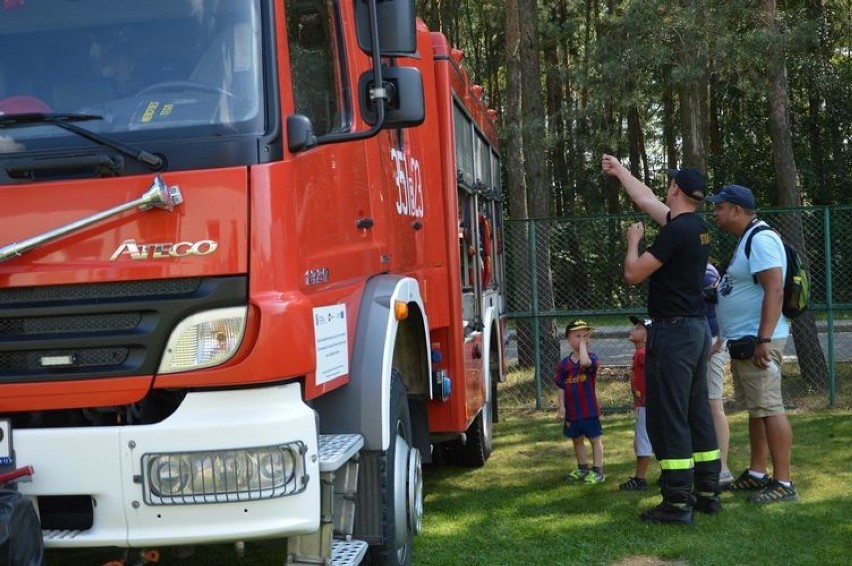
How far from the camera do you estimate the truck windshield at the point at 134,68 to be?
3842mm

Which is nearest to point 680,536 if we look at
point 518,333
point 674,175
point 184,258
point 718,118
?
point 674,175

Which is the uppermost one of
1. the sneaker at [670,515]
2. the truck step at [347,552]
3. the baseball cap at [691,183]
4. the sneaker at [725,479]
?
A: the baseball cap at [691,183]

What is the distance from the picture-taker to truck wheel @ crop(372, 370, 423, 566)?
4.68 m

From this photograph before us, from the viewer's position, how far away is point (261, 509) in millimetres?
3695

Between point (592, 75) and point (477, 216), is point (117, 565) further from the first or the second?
point (592, 75)

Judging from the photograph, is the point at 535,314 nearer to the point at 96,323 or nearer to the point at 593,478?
the point at 593,478

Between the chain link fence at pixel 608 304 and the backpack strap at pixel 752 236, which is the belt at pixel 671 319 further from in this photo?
the chain link fence at pixel 608 304

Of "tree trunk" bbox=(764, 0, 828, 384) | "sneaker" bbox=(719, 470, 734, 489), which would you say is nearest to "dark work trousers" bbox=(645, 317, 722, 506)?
"sneaker" bbox=(719, 470, 734, 489)

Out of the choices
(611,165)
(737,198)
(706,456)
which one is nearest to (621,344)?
(737,198)

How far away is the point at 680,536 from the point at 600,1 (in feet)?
98.8

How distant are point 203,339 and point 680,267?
144 inches

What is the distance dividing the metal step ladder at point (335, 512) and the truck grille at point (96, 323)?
0.73 metres

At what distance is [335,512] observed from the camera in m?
4.27

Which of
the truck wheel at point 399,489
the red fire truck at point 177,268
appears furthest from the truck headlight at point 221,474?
the truck wheel at point 399,489
